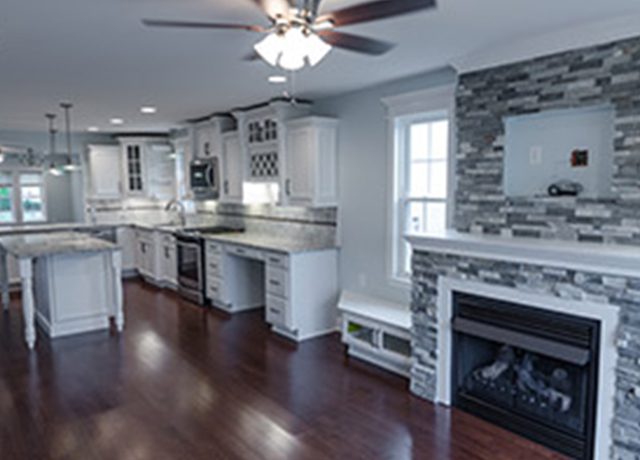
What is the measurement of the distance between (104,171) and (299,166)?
4470mm

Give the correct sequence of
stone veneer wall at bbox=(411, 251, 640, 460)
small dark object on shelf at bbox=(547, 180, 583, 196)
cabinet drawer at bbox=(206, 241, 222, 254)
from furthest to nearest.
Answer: cabinet drawer at bbox=(206, 241, 222, 254) → small dark object on shelf at bbox=(547, 180, 583, 196) → stone veneer wall at bbox=(411, 251, 640, 460)

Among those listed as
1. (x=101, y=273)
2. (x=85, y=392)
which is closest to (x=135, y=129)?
(x=101, y=273)

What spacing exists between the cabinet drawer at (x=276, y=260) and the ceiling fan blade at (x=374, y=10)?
295 centimetres

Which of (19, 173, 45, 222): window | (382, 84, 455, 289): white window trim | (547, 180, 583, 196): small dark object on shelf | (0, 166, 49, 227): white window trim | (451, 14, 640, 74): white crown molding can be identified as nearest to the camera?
(451, 14, 640, 74): white crown molding

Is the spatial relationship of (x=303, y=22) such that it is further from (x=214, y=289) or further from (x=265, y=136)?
(x=214, y=289)

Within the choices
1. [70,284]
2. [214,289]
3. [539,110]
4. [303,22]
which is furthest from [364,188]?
[70,284]

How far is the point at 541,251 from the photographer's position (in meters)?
2.75

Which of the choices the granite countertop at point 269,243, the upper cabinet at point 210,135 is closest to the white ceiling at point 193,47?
the upper cabinet at point 210,135

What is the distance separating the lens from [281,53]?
6.66 ft

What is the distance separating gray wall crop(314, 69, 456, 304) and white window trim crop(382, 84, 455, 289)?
2.6 inches

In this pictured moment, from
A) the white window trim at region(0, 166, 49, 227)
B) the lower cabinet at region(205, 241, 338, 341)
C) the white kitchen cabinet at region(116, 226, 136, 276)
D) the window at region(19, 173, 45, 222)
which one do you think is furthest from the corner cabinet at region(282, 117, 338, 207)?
the window at region(19, 173, 45, 222)

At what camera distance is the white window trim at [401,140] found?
3.84 metres

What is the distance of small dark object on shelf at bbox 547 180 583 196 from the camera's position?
307cm

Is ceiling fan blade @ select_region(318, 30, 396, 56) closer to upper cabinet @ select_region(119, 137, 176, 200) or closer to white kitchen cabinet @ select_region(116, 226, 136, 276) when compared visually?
upper cabinet @ select_region(119, 137, 176, 200)
